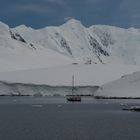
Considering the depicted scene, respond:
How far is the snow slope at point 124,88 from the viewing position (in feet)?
401

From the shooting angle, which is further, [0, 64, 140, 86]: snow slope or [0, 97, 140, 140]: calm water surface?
[0, 64, 140, 86]: snow slope

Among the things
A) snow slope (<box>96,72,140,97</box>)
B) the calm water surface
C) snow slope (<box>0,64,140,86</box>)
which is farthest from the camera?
snow slope (<box>0,64,140,86</box>)

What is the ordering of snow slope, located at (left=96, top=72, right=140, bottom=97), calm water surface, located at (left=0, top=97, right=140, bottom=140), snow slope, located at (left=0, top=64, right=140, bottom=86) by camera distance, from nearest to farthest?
calm water surface, located at (left=0, top=97, right=140, bottom=140), snow slope, located at (left=96, top=72, right=140, bottom=97), snow slope, located at (left=0, top=64, right=140, bottom=86)

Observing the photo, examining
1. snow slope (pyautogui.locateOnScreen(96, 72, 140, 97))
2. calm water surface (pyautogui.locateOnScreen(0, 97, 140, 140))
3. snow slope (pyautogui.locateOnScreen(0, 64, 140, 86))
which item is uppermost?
snow slope (pyautogui.locateOnScreen(0, 64, 140, 86))

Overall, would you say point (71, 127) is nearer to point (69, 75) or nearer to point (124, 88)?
point (124, 88)

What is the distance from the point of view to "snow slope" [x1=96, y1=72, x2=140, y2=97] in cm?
12226

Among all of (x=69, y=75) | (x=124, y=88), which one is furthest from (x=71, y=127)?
(x=69, y=75)

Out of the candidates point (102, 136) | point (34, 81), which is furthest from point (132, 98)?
point (102, 136)

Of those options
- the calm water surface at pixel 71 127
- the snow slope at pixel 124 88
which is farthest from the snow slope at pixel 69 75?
the calm water surface at pixel 71 127

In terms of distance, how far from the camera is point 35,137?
52.1 metres

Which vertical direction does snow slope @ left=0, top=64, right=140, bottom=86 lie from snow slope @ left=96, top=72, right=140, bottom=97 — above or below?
above

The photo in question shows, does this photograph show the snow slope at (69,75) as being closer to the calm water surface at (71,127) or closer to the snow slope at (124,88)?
the snow slope at (124,88)

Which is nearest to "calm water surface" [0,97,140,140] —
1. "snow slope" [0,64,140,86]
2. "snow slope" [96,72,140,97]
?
"snow slope" [96,72,140,97]

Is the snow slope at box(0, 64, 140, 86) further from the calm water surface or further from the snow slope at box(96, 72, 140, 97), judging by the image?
the calm water surface
